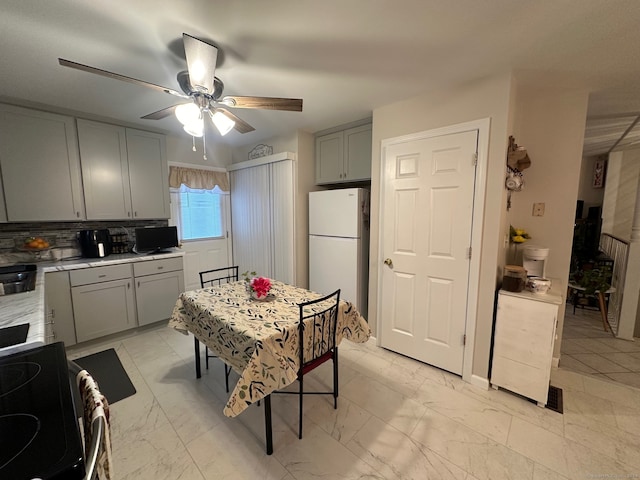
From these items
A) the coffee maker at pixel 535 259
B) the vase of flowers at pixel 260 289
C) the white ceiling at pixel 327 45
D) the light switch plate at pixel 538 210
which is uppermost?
the white ceiling at pixel 327 45

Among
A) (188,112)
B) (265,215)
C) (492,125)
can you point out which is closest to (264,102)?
(188,112)

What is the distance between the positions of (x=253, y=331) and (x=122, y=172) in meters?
2.79

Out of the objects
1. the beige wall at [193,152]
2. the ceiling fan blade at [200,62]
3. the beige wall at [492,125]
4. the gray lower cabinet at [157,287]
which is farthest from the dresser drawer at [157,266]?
the beige wall at [492,125]

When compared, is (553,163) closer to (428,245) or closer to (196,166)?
(428,245)

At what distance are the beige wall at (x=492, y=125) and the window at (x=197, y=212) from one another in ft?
9.41

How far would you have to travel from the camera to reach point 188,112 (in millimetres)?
1656

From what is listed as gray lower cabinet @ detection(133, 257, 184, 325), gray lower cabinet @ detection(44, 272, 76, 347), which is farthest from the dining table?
gray lower cabinet @ detection(44, 272, 76, 347)

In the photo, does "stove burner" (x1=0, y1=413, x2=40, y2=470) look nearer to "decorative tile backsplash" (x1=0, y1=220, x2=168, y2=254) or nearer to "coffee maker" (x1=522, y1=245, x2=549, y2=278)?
"coffee maker" (x1=522, y1=245, x2=549, y2=278)

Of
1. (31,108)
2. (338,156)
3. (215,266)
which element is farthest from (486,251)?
(31,108)

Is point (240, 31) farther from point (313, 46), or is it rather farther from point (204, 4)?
point (313, 46)

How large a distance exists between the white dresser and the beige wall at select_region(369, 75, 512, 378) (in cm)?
9

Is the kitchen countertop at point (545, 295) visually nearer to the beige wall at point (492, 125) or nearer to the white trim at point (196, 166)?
the beige wall at point (492, 125)

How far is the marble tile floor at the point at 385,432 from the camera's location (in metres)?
1.47

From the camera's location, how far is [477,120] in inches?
79.0
